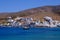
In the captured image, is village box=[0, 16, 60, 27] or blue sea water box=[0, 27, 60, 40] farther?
village box=[0, 16, 60, 27]

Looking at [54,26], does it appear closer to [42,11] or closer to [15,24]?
[15,24]

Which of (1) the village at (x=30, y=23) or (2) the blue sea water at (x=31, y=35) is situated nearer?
(2) the blue sea water at (x=31, y=35)

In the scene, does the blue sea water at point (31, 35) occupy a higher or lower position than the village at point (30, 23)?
lower

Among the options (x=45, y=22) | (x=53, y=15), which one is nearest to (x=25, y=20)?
(x=45, y=22)

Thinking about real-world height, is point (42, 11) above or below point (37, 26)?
above

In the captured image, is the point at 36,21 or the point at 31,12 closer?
the point at 36,21

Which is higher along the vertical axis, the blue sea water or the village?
the village

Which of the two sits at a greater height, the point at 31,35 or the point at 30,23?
the point at 30,23

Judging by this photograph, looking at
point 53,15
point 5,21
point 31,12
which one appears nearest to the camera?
point 5,21

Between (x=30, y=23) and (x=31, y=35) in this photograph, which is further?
(x=30, y=23)

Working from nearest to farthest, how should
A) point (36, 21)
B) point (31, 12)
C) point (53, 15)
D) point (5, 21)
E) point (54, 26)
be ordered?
point (54, 26) < point (36, 21) < point (5, 21) < point (53, 15) < point (31, 12)
